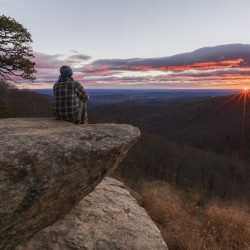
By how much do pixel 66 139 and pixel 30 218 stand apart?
207 centimetres

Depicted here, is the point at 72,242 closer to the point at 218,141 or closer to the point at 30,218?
the point at 30,218

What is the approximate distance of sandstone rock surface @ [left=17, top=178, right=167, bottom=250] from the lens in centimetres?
822

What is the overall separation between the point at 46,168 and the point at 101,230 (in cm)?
307

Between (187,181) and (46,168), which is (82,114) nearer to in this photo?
(46,168)

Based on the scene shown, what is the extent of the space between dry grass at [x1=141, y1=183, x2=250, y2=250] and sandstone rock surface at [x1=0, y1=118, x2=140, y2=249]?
12.1 ft

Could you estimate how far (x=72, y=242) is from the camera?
27.1 feet

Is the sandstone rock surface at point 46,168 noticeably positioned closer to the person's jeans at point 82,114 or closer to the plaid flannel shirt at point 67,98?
the plaid flannel shirt at point 67,98

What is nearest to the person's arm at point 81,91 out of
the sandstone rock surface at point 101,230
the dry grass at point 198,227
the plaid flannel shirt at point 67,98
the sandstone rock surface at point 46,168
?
the plaid flannel shirt at point 67,98

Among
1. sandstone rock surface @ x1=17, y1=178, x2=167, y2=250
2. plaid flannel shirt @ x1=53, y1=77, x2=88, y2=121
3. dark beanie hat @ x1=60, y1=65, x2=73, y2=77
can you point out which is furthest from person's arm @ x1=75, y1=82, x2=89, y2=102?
sandstone rock surface @ x1=17, y1=178, x2=167, y2=250

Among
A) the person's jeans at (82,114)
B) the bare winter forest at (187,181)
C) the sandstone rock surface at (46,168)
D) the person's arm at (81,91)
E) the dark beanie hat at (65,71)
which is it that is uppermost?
the dark beanie hat at (65,71)

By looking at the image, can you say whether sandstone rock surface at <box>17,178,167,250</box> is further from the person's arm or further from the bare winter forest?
the person's arm

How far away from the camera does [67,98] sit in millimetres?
10133

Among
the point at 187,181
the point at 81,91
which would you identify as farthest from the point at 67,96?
the point at 187,181

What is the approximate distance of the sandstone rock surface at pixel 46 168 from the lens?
645 centimetres
